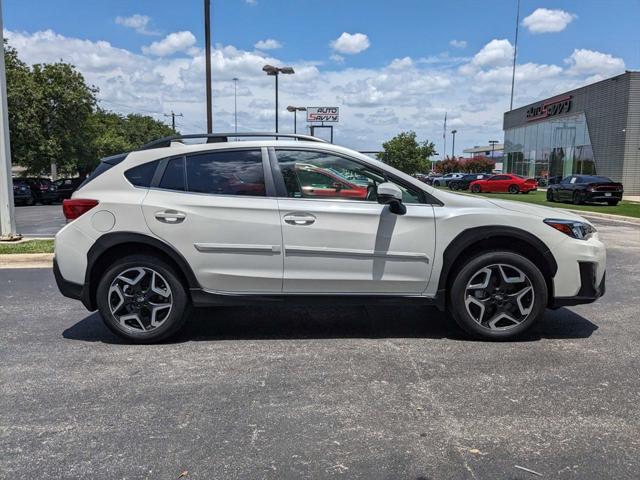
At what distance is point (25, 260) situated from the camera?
8477 mm

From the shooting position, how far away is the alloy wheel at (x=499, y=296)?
4.59m

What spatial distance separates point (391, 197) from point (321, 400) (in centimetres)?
172

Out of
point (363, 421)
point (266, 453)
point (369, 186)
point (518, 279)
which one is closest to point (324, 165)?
point (369, 186)

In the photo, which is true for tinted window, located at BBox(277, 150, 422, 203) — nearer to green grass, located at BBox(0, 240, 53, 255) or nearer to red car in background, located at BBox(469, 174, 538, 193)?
green grass, located at BBox(0, 240, 53, 255)

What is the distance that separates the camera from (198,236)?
4.52m

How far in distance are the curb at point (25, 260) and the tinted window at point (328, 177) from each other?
17.6 feet

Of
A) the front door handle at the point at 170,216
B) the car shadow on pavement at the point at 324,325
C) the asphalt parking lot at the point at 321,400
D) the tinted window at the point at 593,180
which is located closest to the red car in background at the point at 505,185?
the tinted window at the point at 593,180

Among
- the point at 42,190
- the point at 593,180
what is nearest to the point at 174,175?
the point at 593,180

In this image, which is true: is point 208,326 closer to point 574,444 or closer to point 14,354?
point 14,354

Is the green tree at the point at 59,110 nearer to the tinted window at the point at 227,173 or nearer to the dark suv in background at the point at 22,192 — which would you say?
the dark suv in background at the point at 22,192

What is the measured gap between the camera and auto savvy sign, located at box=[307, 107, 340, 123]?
56.7 metres

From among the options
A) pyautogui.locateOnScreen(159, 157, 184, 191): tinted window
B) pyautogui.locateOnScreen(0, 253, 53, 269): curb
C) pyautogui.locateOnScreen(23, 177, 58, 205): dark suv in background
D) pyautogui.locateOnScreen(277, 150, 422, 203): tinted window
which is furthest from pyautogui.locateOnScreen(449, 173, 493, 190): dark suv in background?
pyautogui.locateOnScreen(159, 157, 184, 191): tinted window

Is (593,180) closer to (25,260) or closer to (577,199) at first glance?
(577,199)

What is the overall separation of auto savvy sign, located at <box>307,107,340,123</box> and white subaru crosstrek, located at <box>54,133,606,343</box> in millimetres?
53030
